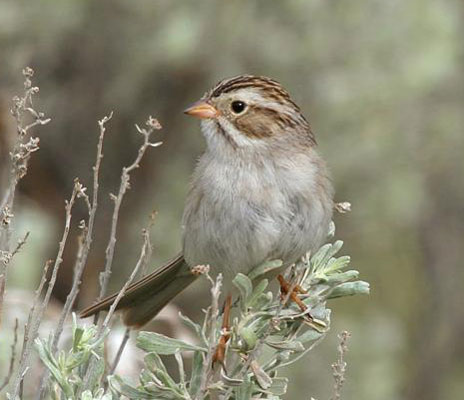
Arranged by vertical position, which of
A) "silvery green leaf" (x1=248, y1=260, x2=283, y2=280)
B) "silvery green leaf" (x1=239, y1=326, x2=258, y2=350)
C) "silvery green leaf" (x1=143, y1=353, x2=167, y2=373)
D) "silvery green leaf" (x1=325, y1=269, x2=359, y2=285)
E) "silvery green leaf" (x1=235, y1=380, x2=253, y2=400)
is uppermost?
"silvery green leaf" (x1=248, y1=260, x2=283, y2=280)

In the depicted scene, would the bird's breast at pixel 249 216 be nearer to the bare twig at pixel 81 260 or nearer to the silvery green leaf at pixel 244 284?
the silvery green leaf at pixel 244 284

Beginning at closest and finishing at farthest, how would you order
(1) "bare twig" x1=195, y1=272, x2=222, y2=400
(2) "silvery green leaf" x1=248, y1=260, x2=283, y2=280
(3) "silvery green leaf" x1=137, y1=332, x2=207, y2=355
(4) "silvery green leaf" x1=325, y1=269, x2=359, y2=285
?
(1) "bare twig" x1=195, y1=272, x2=222, y2=400
(3) "silvery green leaf" x1=137, y1=332, x2=207, y2=355
(4) "silvery green leaf" x1=325, y1=269, x2=359, y2=285
(2) "silvery green leaf" x1=248, y1=260, x2=283, y2=280

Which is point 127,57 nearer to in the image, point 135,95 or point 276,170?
point 135,95

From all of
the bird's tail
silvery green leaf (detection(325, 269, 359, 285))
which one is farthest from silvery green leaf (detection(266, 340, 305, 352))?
the bird's tail

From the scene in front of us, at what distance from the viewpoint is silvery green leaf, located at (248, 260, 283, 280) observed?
3.35 meters

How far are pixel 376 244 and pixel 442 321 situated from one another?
2.39 feet

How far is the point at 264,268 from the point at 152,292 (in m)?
0.60

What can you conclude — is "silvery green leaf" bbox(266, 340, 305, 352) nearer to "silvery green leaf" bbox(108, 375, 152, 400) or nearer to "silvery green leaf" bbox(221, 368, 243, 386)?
"silvery green leaf" bbox(221, 368, 243, 386)

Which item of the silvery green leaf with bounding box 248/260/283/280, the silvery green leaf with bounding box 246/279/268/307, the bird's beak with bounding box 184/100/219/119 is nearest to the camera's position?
the silvery green leaf with bounding box 246/279/268/307

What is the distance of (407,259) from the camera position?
8.90 m

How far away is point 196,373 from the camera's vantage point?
3039 mm

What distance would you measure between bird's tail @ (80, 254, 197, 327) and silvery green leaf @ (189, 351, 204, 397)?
28.6 inches

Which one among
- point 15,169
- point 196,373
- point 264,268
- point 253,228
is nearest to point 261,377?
point 196,373

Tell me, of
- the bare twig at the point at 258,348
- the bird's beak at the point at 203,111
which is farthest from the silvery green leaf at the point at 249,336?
the bird's beak at the point at 203,111
